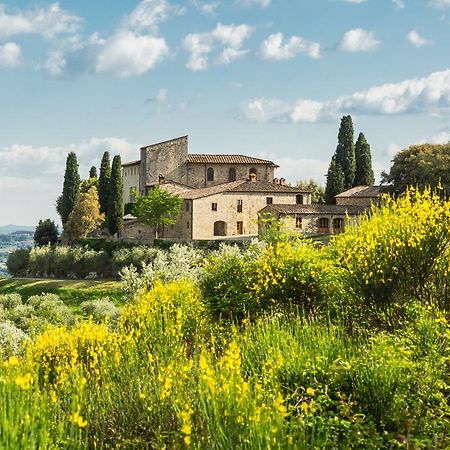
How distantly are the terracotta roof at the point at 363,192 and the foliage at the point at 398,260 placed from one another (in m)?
52.9

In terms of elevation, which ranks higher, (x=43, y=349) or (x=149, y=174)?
(x=149, y=174)

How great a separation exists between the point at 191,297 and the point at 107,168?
209 feet

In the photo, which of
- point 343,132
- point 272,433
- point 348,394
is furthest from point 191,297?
point 343,132

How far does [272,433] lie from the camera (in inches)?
250

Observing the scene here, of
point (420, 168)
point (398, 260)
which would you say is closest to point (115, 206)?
point (420, 168)

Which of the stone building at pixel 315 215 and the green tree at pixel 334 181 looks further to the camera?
the green tree at pixel 334 181

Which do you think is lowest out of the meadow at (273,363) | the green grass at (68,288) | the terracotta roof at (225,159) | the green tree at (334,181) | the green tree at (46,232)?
the green grass at (68,288)

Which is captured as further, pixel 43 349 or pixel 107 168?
pixel 107 168

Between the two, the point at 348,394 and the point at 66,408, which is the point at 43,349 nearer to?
the point at 66,408

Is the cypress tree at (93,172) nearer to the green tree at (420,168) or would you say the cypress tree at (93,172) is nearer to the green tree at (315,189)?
the green tree at (315,189)

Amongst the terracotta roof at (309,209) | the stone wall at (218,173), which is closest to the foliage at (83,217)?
the stone wall at (218,173)

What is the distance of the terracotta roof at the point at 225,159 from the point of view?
77.7m

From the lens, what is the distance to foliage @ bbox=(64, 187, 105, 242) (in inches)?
2781

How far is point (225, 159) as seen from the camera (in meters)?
Result: 78.6
